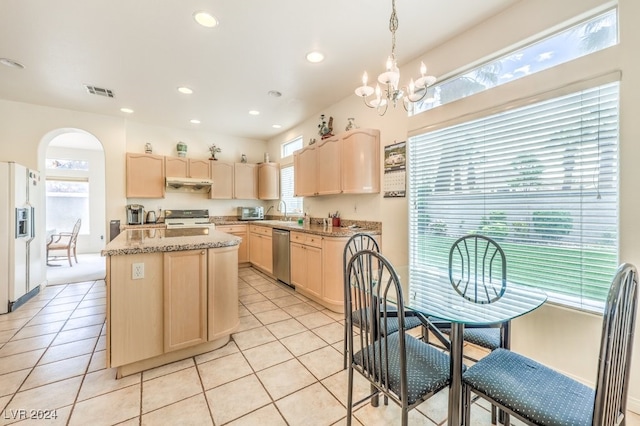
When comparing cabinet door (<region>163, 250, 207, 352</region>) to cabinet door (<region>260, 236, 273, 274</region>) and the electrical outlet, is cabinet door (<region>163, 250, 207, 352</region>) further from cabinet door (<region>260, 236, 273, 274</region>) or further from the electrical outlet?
cabinet door (<region>260, 236, 273, 274</region>)

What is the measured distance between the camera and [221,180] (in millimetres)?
5637

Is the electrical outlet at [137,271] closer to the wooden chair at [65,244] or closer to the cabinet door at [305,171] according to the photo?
the cabinet door at [305,171]

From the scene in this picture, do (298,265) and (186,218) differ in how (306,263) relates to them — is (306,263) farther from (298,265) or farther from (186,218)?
(186,218)

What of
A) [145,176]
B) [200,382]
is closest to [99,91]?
[145,176]

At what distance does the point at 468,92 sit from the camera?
251 centimetres

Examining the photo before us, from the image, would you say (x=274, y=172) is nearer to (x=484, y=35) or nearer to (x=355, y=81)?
(x=355, y=81)

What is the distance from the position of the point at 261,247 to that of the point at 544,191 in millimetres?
4208

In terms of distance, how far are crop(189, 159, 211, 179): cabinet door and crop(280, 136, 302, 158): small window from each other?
1.59 m

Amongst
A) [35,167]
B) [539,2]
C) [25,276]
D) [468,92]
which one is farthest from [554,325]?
[35,167]

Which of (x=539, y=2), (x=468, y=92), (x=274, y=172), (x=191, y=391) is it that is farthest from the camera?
(x=274, y=172)

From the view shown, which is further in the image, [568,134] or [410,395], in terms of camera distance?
[568,134]

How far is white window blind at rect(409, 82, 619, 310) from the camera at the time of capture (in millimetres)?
1749

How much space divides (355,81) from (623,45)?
238 centimetres

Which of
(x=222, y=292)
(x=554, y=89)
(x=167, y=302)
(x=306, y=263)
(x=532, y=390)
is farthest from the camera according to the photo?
(x=306, y=263)
